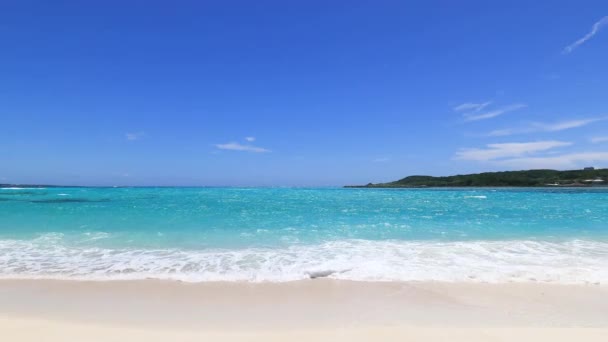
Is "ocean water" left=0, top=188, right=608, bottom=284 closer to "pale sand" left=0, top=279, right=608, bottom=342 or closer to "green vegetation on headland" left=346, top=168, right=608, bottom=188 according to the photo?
"pale sand" left=0, top=279, right=608, bottom=342

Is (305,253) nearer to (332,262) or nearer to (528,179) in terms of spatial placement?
(332,262)

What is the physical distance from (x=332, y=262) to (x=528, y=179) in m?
119

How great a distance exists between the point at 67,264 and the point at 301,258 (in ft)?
17.7

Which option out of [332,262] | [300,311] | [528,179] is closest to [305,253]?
[332,262]

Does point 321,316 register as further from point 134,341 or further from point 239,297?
point 134,341

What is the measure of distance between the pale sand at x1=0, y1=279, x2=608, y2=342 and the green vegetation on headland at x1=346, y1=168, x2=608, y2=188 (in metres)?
113

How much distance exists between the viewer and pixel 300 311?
450 centimetres

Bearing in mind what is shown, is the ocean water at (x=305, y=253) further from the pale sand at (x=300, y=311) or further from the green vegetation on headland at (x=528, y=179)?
the green vegetation on headland at (x=528, y=179)

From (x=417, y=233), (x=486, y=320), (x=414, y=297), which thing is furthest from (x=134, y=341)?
(x=417, y=233)

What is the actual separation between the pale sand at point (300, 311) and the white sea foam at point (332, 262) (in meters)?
0.48

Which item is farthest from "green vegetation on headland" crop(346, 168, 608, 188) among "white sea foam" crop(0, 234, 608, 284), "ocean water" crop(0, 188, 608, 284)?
"white sea foam" crop(0, 234, 608, 284)

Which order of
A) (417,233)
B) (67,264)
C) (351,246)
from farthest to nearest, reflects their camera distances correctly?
(417,233) → (351,246) → (67,264)

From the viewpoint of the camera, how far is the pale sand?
12.1ft

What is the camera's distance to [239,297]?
5.06m
